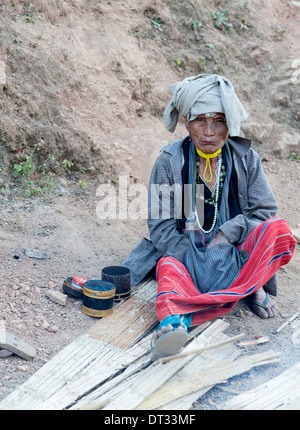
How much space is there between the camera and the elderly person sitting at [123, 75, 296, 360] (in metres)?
3.25

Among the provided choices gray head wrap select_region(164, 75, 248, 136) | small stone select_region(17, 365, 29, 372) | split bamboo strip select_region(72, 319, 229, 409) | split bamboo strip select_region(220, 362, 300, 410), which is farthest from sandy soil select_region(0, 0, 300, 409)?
gray head wrap select_region(164, 75, 248, 136)

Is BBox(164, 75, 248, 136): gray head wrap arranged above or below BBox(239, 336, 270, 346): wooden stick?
above

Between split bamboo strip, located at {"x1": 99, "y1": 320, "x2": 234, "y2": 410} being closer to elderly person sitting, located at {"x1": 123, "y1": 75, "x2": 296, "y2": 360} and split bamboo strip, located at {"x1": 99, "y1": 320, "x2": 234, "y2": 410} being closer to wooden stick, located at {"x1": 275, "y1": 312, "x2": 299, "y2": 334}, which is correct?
elderly person sitting, located at {"x1": 123, "y1": 75, "x2": 296, "y2": 360}

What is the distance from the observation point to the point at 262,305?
11.8ft

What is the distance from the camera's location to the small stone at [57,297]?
11.4 ft

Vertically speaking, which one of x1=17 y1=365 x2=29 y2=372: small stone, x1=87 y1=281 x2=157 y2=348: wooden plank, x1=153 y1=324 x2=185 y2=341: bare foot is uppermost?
x1=153 y1=324 x2=185 y2=341: bare foot

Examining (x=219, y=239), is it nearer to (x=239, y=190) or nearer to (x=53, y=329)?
(x=239, y=190)

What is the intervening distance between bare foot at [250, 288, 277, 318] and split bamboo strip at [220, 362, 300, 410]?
2.74 feet

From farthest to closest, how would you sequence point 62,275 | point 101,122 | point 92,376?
point 101,122
point 62,275
point 92,376

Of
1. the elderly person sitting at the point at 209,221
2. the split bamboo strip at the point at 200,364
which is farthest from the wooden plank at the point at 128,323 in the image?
the split bamboo strip at the point at 200,364

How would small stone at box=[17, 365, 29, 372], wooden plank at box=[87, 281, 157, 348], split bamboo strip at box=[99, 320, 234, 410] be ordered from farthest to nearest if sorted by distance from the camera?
wooden plank at box=[87, 281, 157, 348], small stone at box=[17, 365, 29, 372], split bamboo strip at box=[99, 320, 234, 410]

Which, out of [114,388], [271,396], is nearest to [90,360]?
[114,388]

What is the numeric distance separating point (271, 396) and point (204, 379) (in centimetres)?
35
